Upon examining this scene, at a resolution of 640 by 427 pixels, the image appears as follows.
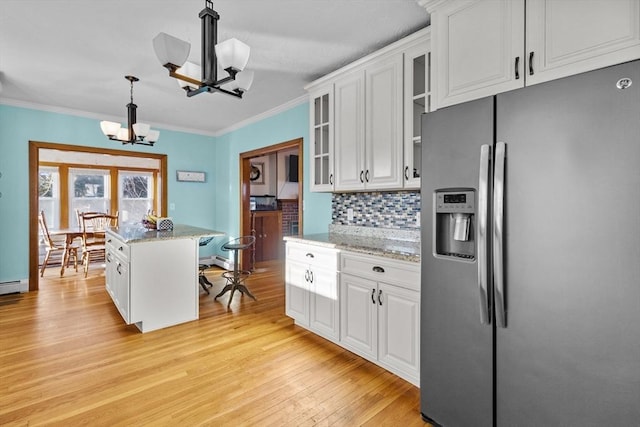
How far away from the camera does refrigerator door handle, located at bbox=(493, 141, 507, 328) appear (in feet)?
4.71

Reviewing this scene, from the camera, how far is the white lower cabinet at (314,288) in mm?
2652

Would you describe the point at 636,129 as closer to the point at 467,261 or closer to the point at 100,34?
the point at 467,261

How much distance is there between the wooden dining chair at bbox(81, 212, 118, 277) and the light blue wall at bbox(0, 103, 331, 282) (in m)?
1.01

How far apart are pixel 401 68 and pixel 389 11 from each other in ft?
1.31

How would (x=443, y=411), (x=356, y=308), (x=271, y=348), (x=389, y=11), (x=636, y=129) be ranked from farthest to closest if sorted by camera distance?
(x=271, y=348) < (x=356, y=308) < (x=389, y=11) < (x=443, y=411) < (x=636, y=129)

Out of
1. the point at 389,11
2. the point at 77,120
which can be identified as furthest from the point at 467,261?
the point at 77,120

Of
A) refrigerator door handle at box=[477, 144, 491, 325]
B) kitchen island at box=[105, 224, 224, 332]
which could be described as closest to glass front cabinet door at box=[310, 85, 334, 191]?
kitchen island at box=[105, 224, 224, 332]

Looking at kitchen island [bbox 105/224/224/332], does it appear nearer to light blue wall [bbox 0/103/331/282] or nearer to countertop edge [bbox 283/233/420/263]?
countertop edge [bbox 283/233/420/263]

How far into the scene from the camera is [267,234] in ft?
20.5

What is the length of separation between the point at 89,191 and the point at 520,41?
8009 millimetres

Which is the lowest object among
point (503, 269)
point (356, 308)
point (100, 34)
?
point (356, 308)

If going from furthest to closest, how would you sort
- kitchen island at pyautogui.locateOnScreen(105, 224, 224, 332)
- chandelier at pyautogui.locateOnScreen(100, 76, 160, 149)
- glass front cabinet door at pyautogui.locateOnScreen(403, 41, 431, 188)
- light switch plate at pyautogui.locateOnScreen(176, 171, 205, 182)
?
1. light switch plate at pyautogui.locateOnScreen(176, 171, 205, 182)
2. chandelier at pyautogui.locateOnScreen(100, 76, 160, 149)
3. kitchen island at pyautogui.locateOnScreen(105, 224, 224, 332)
4. glass front cabinet door at pyautogui.locateOnScreen(403, 41, 431, 188)

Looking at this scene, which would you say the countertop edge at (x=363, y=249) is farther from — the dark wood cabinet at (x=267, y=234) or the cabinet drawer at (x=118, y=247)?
the dark wood cabinet at (x=267, y=234)

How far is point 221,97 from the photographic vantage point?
13.1 feet
